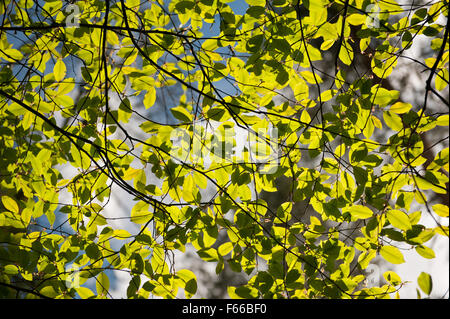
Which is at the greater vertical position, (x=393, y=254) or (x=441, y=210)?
(x=441, y=210)

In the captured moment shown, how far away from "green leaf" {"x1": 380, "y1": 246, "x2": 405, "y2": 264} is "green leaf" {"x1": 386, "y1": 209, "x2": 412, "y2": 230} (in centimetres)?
10

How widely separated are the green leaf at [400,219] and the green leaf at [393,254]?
10 cm

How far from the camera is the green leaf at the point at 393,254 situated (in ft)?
3.91

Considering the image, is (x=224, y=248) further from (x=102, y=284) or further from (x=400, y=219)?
(x=400, y=219)

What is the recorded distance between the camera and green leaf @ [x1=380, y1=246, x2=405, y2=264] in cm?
119

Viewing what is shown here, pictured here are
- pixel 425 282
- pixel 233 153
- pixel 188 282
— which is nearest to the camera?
pixel 425 282

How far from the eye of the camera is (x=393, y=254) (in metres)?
1.20

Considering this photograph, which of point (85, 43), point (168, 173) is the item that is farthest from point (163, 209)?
point (85, 43)

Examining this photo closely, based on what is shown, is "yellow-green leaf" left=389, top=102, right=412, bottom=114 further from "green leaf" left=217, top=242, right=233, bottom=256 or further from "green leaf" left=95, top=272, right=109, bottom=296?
"green leaf" left=95, top=272, right=109, bottom=296

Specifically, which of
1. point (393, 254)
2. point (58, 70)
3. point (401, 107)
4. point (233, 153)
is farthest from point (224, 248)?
point (58, 70)

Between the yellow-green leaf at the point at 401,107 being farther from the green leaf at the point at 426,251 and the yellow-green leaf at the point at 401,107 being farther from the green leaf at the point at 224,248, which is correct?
the green leaf at the point at 224,248

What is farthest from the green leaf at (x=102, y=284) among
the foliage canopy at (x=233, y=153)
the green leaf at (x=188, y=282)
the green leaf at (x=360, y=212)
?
the green leaf at (x=360, y=212)

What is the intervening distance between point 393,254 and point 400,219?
14 centimetres
